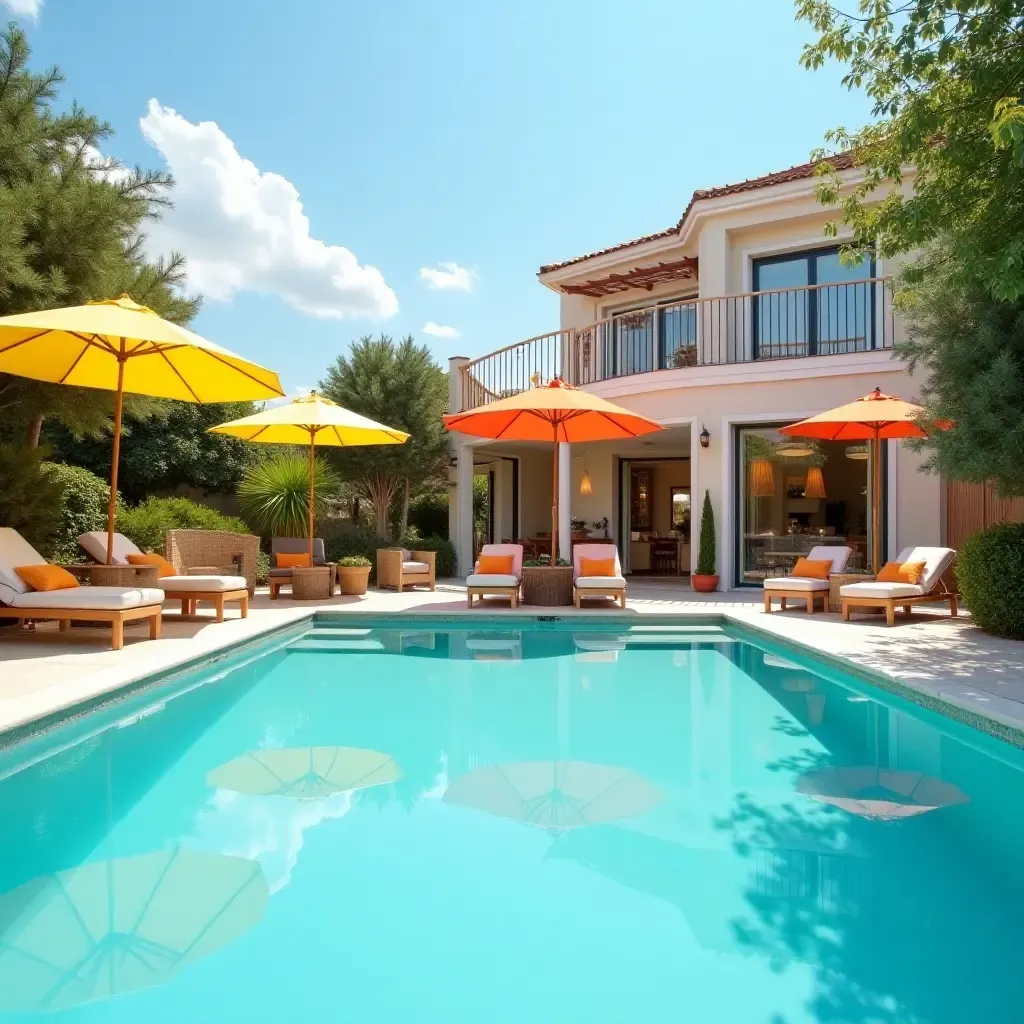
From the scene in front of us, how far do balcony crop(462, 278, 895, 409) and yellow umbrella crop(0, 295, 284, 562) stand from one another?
17.7ft

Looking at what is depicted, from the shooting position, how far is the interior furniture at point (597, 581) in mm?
10578

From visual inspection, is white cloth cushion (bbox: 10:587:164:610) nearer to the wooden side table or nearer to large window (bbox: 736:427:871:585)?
the wooden side table

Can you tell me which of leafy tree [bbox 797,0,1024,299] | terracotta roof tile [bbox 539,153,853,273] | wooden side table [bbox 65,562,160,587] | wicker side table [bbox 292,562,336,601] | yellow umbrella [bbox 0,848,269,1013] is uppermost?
terracotta roof tile [bbox 539,153,853,273]

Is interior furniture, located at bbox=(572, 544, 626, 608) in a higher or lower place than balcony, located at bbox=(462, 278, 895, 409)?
lower

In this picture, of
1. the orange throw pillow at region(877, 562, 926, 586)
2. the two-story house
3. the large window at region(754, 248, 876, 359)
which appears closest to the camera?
the orange throw pillow at region(877, 562, 926, 586)

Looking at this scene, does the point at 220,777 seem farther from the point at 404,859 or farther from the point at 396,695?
the point at 396,695

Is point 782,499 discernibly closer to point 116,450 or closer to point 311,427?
point 311,427

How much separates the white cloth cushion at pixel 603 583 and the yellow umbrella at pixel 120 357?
179 inches

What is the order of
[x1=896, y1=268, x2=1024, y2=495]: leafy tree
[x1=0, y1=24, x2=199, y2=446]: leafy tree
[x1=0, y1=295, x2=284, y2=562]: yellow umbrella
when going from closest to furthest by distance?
1. [x1=0, y1=295, x2=284, y2=562]: yellow umbrella
2. [x1=896, y1=268, x2=1024, y2=495]: leafy tree
3. [x1=0, y1=24, x2=199, y2=446]: leafy tree


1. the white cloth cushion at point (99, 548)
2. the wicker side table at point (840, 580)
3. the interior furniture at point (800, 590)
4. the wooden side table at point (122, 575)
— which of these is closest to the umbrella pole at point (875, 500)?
the wicker side table at point (840, 580)

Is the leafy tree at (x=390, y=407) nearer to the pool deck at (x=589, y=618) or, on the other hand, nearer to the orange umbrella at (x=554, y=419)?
the pool deck at (x=589, y=618)

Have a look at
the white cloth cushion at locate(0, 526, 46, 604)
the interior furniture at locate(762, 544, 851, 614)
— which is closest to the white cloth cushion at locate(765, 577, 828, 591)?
the interior furniture at locate(762, 544, 851, 614)

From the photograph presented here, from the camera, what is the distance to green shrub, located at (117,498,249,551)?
12164 mm

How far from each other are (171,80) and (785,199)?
9.47 meters
